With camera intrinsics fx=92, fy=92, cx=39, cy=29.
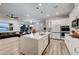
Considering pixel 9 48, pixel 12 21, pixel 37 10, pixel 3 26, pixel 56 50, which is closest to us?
pixel 56 50

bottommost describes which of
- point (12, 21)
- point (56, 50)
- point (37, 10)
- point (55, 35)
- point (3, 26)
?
point (56, 50)

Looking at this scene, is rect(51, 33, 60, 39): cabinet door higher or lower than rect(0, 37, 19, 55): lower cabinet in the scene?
higher

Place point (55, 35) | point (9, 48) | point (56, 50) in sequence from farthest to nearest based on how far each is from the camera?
point (55, 35) < point (9, 48) < point (56, 50)

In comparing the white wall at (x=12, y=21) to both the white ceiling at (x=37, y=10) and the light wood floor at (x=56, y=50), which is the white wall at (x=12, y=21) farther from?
the light wood floor at (x=56, y=50)

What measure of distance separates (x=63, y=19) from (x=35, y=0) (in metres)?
5.80

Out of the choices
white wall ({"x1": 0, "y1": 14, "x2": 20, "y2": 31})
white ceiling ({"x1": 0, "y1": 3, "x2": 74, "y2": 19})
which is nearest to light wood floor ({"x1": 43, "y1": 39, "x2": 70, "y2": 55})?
white ceiling ({"x1": 0, "y1": 3, "x2": 74, "y2": 19})

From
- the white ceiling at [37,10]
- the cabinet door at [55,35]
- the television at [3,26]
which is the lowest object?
the cabinet door at [55,35]

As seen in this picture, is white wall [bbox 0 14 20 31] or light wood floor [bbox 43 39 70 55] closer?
light wood floor [bbox 43 39 70 55]

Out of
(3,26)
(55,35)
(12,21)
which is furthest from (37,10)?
(12,21)

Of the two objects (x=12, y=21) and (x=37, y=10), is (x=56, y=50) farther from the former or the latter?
(x=12, y=21)

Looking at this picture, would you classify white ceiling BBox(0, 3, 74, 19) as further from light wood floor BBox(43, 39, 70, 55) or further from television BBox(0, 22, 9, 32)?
light wood floor BBox(43, 39, 70, 55)

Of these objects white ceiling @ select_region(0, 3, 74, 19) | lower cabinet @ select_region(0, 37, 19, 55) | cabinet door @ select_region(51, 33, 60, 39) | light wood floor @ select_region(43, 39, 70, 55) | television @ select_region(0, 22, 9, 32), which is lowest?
light wood floor @ select_region(43, 39, 70, 55)

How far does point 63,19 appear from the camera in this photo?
328 inches

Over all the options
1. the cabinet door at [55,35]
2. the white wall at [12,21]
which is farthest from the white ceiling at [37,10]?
the cabinet door at [55,35]
